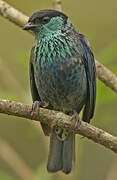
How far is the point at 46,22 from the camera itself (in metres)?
4.77

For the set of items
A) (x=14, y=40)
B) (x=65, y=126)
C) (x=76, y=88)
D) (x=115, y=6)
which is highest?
(x=115, y=6)

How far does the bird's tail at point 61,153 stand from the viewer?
16.1 feet

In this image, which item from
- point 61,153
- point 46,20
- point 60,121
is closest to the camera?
point 60,121

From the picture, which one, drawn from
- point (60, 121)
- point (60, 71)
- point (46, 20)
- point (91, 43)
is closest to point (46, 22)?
point (46, 20)

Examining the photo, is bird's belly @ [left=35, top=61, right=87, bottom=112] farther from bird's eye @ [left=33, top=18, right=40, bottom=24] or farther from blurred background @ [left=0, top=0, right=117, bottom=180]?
blurred background @ [left=0, top=0, right=117, bottom=180]

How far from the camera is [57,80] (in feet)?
15.5

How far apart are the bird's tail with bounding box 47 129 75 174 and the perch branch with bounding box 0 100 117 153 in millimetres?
736

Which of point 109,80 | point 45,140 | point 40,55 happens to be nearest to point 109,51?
point 109,80

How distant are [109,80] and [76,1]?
2.52m

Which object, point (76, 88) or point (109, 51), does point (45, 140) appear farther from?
point (109, 51)

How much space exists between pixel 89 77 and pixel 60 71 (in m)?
0.32

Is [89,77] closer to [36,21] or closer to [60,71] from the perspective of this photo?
[60,71]

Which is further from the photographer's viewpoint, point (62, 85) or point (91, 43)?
point (91, 43)

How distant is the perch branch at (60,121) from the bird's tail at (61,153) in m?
0.74
